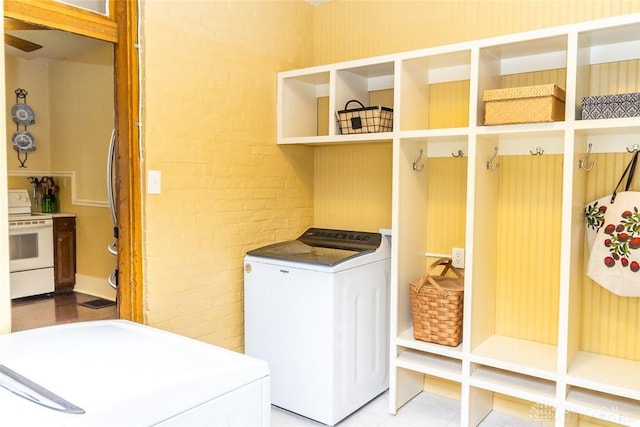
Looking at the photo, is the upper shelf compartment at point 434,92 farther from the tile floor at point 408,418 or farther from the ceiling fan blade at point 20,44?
the ceiling fan blade at point 20,44

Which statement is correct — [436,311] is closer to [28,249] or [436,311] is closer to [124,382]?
[124,382]

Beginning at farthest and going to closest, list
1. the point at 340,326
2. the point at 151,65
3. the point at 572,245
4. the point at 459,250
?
the point at 459,250 < the point at 340,326 < the point at 151,65 < the point at 572,245

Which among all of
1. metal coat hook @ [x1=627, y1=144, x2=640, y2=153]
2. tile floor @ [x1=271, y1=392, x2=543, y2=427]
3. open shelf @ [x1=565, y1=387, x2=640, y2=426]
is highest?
metal coat hook @ [x1=627, y1=144, x2=640, y2=153]

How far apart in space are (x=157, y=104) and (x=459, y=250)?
1.83 meters

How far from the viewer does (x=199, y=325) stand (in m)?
2.66

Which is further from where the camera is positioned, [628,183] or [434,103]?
[434,103]

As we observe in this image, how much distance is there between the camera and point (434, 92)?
287 centimetres

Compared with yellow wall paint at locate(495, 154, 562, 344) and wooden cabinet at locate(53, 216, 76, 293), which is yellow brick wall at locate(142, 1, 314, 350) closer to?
wooden cabinet at locate(53, 216, 76, 293)


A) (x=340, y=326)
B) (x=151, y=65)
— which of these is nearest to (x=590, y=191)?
(x=340, y=326)

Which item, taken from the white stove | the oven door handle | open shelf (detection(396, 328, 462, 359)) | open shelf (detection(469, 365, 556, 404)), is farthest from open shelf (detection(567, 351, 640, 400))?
the white stove

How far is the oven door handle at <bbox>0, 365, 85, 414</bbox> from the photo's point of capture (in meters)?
1.14

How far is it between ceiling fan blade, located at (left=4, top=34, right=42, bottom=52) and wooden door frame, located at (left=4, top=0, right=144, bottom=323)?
0.38 meters

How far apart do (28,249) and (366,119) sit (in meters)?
2.29

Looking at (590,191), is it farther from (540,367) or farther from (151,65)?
(151,65)
